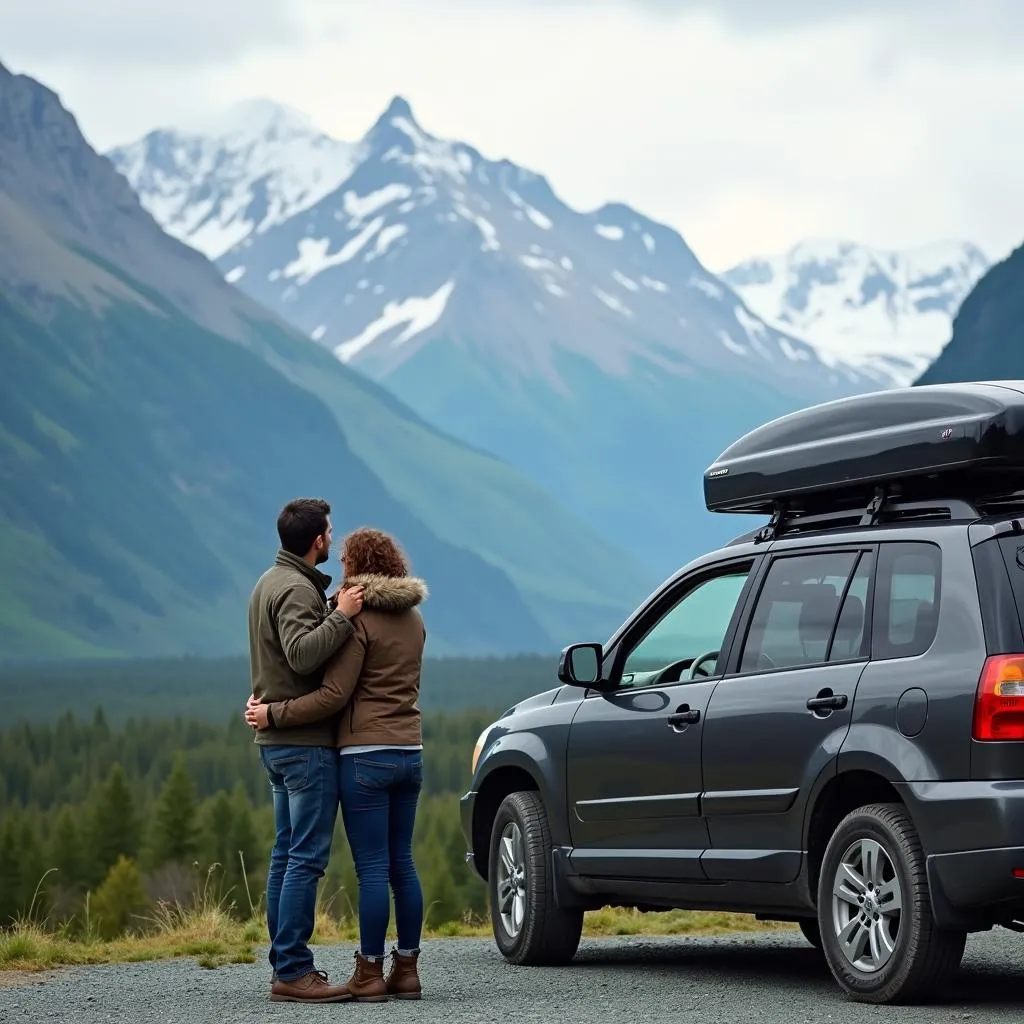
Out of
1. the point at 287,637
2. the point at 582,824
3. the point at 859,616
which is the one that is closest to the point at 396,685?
the point at 287,637

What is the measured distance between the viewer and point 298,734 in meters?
8.55

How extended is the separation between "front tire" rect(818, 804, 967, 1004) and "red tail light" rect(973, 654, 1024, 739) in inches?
22.5

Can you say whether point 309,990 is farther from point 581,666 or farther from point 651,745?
point 581,666

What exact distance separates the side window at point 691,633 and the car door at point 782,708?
0.30m

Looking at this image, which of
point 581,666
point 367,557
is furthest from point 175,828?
Result: point 367,557

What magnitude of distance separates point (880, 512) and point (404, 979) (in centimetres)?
294

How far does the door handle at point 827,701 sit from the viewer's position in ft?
25.8

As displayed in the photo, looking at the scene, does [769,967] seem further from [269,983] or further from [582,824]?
[269,983]

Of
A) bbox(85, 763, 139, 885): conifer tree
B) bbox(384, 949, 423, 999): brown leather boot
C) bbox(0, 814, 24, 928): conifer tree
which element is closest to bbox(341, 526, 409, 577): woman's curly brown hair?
bbox(384, 949, 423, 999): brown leather boot

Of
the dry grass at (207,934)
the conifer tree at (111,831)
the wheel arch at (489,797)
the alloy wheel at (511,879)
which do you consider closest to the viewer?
the alloy wheel at (511,879)

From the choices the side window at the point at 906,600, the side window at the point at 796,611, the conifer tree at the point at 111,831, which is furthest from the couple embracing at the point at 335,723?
the conifer tree at the point at 111,831

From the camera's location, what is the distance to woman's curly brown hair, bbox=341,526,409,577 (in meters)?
8.72

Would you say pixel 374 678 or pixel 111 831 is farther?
pixel 111 831

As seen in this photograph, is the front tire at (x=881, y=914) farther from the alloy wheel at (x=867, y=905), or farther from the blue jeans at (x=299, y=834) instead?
the blue jeans at (x=299, y=834)
